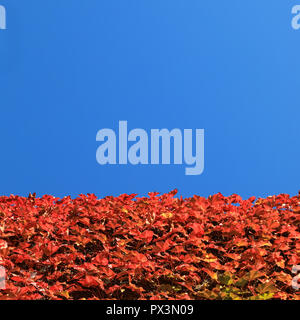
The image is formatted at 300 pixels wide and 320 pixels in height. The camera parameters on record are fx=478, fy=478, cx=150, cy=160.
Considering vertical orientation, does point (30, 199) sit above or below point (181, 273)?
above

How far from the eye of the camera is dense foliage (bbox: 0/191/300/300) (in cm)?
385

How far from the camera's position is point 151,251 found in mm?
4262

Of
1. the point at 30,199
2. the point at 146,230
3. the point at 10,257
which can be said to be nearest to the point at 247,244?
the point at 146,230

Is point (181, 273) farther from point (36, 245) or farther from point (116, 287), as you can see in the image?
point (36, 245)

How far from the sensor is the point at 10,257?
14.0 ft

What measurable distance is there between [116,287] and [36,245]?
41.0 inches

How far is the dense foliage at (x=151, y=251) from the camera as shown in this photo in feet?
12.6

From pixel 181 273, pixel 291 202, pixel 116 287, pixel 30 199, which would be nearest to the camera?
pixel 116 287

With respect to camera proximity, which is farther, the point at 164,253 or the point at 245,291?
the point at 164,253
